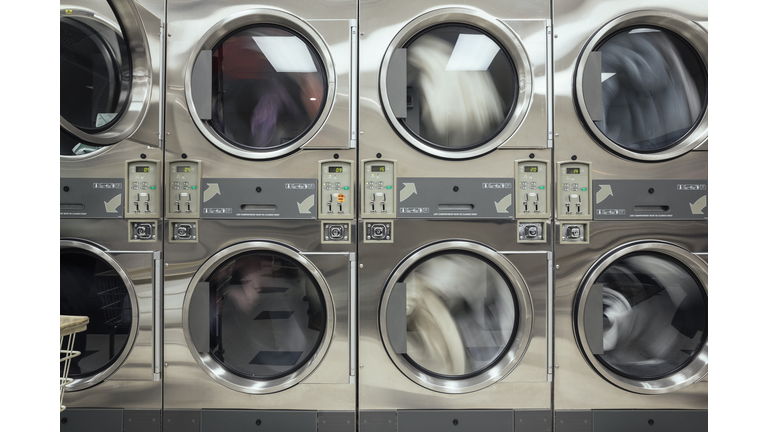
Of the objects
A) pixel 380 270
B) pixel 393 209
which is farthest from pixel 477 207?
pixel 380 270

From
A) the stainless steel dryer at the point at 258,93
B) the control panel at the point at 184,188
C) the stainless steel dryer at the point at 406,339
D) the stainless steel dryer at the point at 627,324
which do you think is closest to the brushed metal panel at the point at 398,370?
the stainless steel dryer at the point at 406,339

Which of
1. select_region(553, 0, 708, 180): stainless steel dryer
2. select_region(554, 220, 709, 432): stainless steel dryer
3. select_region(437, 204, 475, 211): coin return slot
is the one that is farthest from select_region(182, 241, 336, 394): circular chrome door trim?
select_region(553, 0, 708, 180): stainless steel dryer

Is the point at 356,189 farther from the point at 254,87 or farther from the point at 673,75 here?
the point at 673,75

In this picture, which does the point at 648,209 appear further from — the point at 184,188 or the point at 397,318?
the point at 184,188

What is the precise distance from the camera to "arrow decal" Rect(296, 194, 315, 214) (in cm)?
219

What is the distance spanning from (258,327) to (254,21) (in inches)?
69.7

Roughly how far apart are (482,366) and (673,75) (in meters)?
2.03

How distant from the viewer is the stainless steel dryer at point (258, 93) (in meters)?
2.19

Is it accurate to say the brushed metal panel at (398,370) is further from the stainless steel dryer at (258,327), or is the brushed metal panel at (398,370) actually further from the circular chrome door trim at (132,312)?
the circular chrome door trim at (132,312)

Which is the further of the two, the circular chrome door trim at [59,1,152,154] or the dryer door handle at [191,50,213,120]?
the dryer door handle at [191,50,213,120]

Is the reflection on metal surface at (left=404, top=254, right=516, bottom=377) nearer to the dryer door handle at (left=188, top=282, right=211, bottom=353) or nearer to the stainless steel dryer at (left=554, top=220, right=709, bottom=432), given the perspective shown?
the stainless steel dryer at (left=554, top=220, right=709, bottom=432)

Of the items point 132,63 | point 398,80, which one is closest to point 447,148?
point 398,80

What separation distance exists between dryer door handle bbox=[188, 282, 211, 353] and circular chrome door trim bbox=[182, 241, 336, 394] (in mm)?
21

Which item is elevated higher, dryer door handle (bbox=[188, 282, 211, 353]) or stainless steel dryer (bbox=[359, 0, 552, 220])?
stainless steel dryer (bbox=[359, 0, 552, 220])
